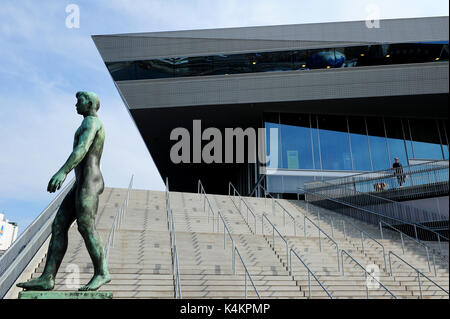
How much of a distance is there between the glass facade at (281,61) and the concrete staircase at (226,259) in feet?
40.1

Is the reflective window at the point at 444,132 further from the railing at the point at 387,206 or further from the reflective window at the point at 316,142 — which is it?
the railing at the point at 387,206

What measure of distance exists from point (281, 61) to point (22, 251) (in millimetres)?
19997

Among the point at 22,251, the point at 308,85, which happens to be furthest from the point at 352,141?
the point at 22,251

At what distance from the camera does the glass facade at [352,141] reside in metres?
24.3

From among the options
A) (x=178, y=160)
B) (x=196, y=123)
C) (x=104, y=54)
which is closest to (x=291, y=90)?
(x=196, y=123)

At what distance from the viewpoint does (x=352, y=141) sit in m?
24.8

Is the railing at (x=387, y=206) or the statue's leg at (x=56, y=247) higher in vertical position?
the railing at (x=387, y=206)

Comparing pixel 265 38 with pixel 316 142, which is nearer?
pixel 265 38

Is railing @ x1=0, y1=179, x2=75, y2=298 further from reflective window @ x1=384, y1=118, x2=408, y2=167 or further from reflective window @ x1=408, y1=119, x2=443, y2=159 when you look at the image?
reflective window @ x1=408, y1=119, x2=443, y2=159

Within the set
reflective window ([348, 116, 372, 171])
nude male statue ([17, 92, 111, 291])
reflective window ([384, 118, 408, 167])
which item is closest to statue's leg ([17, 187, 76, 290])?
nude male statue ([17, 92, 111, 291])

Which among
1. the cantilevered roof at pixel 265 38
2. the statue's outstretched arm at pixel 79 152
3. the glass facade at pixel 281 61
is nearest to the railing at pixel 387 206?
the glass facade at pixel 281 61

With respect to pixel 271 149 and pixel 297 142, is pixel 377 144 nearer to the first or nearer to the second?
pixel 297 142

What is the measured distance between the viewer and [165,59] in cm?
2486

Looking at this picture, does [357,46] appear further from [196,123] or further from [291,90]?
[196,123]
